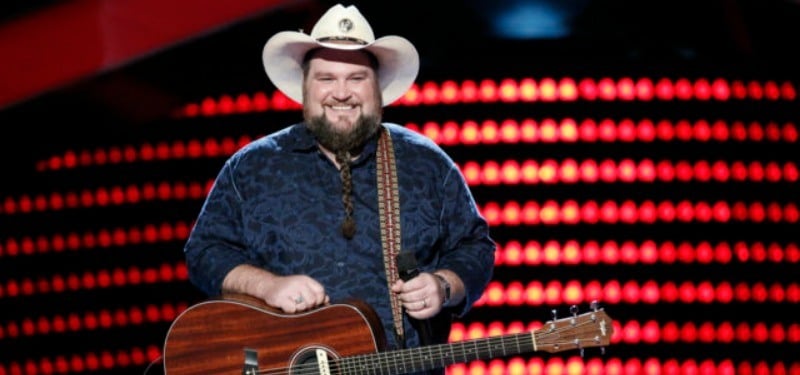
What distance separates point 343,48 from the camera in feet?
11.6

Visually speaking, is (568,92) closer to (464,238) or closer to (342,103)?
(464,238)

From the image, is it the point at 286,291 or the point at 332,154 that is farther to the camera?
the point at 332,154

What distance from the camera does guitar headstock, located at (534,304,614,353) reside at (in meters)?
3.31

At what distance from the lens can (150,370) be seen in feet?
13.1

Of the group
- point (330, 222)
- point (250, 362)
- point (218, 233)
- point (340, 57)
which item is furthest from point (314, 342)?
point (340, 57)

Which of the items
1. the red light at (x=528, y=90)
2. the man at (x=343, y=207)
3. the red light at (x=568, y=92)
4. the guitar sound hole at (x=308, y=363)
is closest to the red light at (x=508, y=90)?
the red light at (x=528, y=90)

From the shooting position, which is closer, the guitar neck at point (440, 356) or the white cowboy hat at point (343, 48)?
the guitar neck at point (440, 356)

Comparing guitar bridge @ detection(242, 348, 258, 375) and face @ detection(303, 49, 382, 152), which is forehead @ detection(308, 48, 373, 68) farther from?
guitar bridge @ detection(242, 348, 258, 375)

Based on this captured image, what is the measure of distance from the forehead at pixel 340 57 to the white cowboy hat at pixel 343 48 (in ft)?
0.07

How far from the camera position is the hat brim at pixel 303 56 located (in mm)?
3660

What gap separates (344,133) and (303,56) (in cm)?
37

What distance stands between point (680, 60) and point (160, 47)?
239 cm

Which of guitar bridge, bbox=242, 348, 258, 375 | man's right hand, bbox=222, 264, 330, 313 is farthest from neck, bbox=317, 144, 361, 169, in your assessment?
guitar bridge, bbox=242, 348, 258, 375

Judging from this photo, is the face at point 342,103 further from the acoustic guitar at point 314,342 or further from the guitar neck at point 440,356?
the guitar neck at point 440,356
